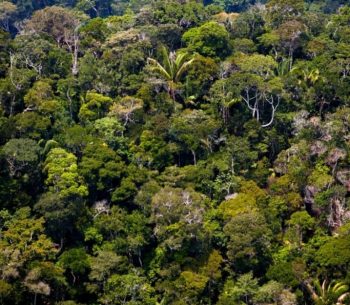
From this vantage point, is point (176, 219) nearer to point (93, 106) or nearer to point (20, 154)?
point (20, 154)

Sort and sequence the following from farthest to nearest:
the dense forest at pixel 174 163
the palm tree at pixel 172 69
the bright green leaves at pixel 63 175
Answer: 1. the palm tree at pixel 172 69
2. the bright green leaves at pixel 63 175
3. the dense forest at pixel 174 163

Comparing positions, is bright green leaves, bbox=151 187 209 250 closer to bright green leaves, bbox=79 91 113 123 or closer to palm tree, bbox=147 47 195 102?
bright green leaves, bbox=79 91 113 123

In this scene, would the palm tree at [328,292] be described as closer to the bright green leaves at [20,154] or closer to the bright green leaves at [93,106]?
the bright green leaves at [20,154]

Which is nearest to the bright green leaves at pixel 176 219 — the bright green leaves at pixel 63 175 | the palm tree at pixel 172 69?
the bright green leaves at pixel 63 175

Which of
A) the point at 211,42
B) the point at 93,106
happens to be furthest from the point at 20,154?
the point at 211,42

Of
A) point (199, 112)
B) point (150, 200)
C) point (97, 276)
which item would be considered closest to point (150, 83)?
point (199, 112)

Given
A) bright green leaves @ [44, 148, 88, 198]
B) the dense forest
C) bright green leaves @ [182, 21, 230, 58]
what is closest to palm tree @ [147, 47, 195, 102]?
the dense forest

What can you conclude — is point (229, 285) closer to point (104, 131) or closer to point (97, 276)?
point (97, 276)
